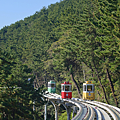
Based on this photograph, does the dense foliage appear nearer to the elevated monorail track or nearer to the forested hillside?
the forested hillside

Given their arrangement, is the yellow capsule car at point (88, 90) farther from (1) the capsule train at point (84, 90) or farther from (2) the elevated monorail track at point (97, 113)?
(2) the elevated monorail track at point (97, 113)

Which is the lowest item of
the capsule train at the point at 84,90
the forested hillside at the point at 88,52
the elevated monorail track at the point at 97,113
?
the elevated monorail track at the point at 97,113

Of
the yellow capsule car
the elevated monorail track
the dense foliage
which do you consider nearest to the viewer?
the elevated monorail track

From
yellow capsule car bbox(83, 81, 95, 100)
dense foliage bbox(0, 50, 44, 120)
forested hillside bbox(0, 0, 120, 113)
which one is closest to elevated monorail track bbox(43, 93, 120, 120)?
yellow capsule car bbox(83, 81, 95, 100)

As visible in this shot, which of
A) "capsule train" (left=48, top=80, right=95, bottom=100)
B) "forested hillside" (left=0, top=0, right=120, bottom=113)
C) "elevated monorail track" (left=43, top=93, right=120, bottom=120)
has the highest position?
"forested hillside" (left=0, top=0, right=120, bottom=113)

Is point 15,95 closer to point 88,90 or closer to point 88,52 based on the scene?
point 88,90

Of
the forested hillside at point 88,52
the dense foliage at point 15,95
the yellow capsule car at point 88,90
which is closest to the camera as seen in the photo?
the dense foliage at point 15,95

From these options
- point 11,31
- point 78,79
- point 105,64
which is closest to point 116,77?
point 105,64

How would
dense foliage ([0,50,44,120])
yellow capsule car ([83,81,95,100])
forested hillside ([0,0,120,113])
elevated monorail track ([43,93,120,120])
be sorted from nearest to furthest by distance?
elevated monorail track ([43,93,120,120]) → dense foliage ([0,50,44,120]) → yellow capsule car ([83,81,95,100]) → forested hillside ([0,0,120,113])

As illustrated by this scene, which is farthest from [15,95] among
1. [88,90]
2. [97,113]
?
[97,113]

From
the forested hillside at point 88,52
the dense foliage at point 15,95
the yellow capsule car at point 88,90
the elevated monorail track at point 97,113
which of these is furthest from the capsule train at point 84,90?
the elevated monorail track at point 97,113

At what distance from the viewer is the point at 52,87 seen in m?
49.2

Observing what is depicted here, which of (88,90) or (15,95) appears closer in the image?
(88,90)

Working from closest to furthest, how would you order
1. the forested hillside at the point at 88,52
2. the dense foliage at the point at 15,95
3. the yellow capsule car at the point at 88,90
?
the dense foliage at the point at 15,95 < the yellow capsule car at the point at 88,90 < the forested hillside at the point at 88,52
